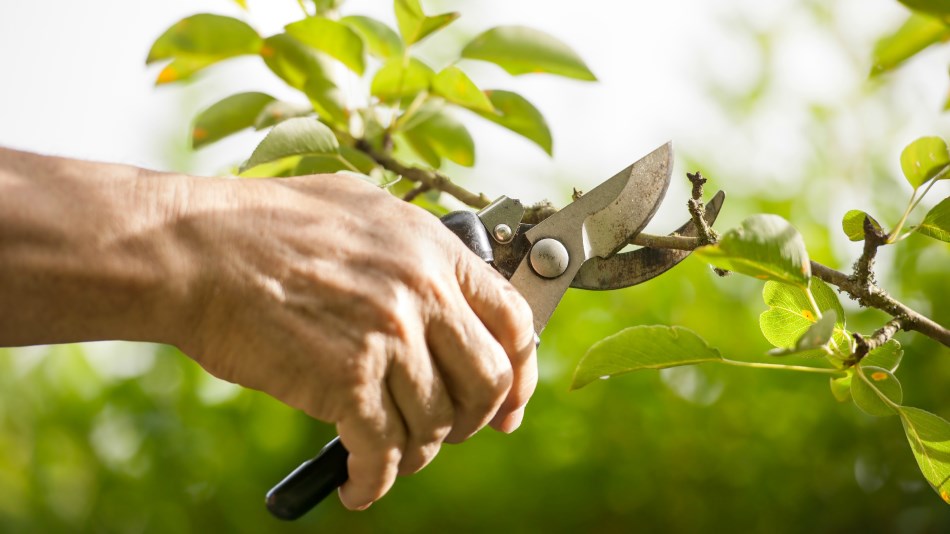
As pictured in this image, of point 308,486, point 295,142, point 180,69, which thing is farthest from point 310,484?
point 180,69

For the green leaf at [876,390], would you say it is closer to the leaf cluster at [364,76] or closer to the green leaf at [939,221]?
the green leaf at [939,221]

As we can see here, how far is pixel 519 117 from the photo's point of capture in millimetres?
779

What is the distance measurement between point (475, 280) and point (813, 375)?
127cm

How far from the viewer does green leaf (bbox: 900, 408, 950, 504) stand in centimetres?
56

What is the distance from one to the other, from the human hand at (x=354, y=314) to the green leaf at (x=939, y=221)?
286 millimetres

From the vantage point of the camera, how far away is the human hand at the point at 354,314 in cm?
49

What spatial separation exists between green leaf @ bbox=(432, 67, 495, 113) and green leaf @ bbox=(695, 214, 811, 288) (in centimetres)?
30

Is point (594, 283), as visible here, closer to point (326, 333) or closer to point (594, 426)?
point (326, 333)

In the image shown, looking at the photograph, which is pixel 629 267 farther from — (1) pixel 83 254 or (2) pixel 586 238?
(1) pixel 83 254

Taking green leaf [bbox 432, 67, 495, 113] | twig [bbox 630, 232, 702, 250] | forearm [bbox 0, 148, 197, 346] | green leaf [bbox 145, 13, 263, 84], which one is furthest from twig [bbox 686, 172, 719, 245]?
green leaf [bbox 145, 13, 263, 84]

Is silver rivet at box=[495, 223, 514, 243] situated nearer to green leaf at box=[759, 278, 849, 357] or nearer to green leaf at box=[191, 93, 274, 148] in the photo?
green leaf at box=[759, 278, 849, 357]

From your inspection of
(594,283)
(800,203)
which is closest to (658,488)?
(800,203)

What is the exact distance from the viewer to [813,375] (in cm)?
161

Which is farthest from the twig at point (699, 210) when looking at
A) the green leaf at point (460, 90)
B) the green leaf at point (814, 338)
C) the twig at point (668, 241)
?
the green leaf at point (460, 90)
